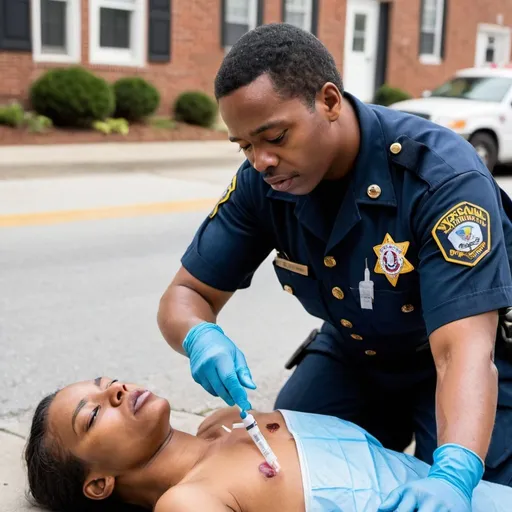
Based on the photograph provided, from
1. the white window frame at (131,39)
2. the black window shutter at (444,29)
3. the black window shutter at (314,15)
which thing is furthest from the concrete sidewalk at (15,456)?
the black window shutter at (444,29)

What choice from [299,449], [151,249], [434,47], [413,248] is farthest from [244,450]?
[434,47]

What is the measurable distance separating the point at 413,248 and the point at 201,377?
692 millimetres

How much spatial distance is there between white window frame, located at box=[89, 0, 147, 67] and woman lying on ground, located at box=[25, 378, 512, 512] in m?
12.6

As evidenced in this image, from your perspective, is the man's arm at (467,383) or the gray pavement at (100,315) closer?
the man's arm at (467,383)

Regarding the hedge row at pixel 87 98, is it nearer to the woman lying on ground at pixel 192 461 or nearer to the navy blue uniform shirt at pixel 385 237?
the navy blue uniform shirt at pixel 385 237

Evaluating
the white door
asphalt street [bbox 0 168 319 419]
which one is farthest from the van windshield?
the white door

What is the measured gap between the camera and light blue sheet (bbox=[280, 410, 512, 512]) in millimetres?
2303

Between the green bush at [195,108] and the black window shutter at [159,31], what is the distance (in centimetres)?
83

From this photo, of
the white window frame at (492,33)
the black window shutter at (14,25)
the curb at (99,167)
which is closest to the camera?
the curb at (99,167)

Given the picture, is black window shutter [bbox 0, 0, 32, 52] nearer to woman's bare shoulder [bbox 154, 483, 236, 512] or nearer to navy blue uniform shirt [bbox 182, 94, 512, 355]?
navy blue uniform shirt [bbox 182, 94, 512, 355]

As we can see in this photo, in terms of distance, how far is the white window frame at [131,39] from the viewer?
1433cm

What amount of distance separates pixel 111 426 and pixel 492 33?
22287 mm

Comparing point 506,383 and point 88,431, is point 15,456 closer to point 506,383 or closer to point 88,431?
point 88,431

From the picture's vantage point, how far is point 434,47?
69.1ft
